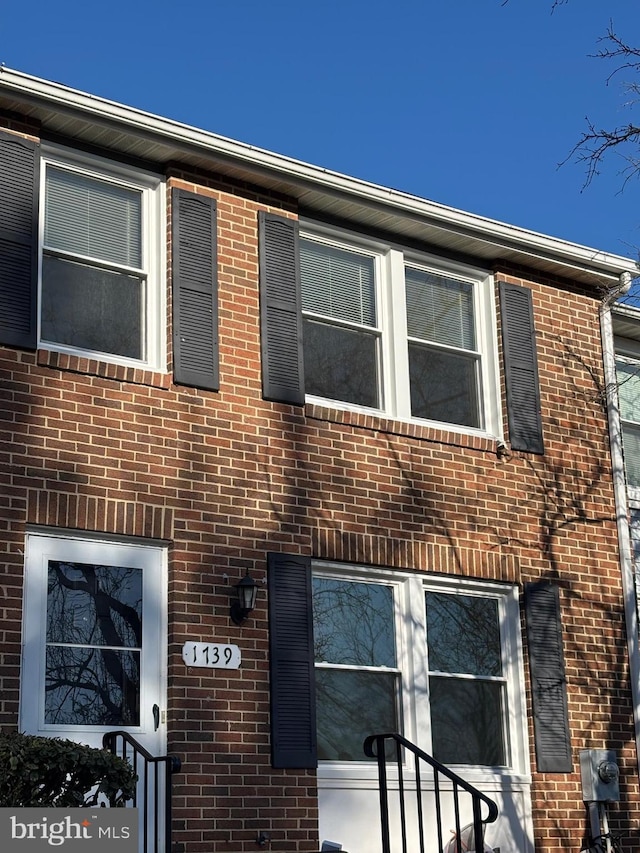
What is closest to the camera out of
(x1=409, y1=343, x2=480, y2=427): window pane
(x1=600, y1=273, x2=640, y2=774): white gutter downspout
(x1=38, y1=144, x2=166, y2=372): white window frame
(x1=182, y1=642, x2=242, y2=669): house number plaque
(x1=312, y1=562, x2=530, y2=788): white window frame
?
(x1=182, y1=642, x2=242, y2=669): house number plaque

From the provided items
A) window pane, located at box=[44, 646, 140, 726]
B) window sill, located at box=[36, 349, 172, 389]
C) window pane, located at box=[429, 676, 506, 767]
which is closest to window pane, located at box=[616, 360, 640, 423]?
window pane, located at box=[429, 676, 506, 767]

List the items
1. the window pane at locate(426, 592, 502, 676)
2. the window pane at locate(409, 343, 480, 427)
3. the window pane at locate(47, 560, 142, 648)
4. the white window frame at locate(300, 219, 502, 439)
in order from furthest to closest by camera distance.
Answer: the window pane at locate(409, 343, 480, 427) < the white window frame at locate(300, 219, 502, 439) < the window pane at locate(426, 592, 502, 676) < the window pane at locate(47, 560, 142, 648)

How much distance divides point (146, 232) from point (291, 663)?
3110 millimetres

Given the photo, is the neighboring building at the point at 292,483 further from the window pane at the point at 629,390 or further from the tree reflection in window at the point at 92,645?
the window pane at the point at 629,390

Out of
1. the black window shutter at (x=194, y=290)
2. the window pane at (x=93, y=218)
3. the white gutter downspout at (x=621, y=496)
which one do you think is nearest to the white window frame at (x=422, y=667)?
the white gutter downspout at (x=621, y=496)

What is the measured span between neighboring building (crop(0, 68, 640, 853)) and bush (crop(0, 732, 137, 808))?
1.30 m

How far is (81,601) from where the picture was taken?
Result: 8258 mm

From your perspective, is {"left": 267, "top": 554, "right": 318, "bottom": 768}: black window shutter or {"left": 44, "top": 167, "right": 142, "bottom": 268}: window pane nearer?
{"left": 267, "top": 554, "right": 318, "bottom": 768}: black window shutter

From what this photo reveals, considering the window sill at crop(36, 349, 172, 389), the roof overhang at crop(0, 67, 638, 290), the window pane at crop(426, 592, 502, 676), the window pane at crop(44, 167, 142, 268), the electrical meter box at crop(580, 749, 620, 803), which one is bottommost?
the electrical meter box at crop(580, 749, 620, 803)

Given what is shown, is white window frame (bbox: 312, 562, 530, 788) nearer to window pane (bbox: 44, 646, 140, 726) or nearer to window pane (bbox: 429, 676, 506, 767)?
window pane (bbox: 429, 676, 506, 767)

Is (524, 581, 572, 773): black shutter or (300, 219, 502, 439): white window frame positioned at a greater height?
(300, 219, 502, 439): white window frame

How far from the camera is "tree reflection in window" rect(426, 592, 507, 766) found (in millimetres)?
9703

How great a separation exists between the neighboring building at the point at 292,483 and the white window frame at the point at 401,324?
0.07ft

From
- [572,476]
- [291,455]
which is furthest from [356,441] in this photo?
[572,476]
